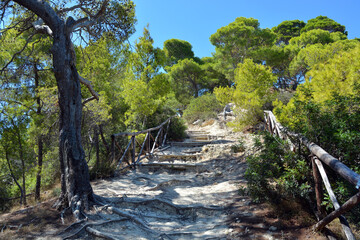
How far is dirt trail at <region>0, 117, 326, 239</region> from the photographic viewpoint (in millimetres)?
2619

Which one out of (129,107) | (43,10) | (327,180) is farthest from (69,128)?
(129,107)

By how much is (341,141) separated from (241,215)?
166cm

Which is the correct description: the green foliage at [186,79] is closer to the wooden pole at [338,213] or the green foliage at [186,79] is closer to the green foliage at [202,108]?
the green foliage at [202,108]

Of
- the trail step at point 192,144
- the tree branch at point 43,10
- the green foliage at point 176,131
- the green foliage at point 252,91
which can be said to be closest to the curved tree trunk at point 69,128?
the tree branch at point 43,10

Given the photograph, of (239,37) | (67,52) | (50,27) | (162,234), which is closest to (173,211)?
(162,234)

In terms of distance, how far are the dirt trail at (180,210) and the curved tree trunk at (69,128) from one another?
0.48 metres

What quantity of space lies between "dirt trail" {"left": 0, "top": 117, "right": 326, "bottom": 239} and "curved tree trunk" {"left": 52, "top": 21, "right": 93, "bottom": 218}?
476 millimetres

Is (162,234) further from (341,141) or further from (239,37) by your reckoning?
(239,37)

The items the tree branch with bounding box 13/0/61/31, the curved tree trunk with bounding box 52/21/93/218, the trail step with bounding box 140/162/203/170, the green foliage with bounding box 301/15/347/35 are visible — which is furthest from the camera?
the green foliage with bounding box 301/15/347/35

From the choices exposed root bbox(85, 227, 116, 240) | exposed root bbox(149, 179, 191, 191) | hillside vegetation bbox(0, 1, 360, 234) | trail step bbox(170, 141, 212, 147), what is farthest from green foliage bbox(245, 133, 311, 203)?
trail step bbox(170, 141, 212, 147)

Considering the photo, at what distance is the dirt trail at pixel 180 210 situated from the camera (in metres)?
2.62

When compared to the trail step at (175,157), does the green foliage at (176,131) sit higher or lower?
higher

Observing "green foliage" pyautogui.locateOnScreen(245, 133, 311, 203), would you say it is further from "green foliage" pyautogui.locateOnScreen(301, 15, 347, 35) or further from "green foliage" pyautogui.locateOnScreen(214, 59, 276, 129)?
"green foliage" pyautogui.locateOnScreen(301, 15, 347, 35)

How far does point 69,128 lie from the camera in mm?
3443
